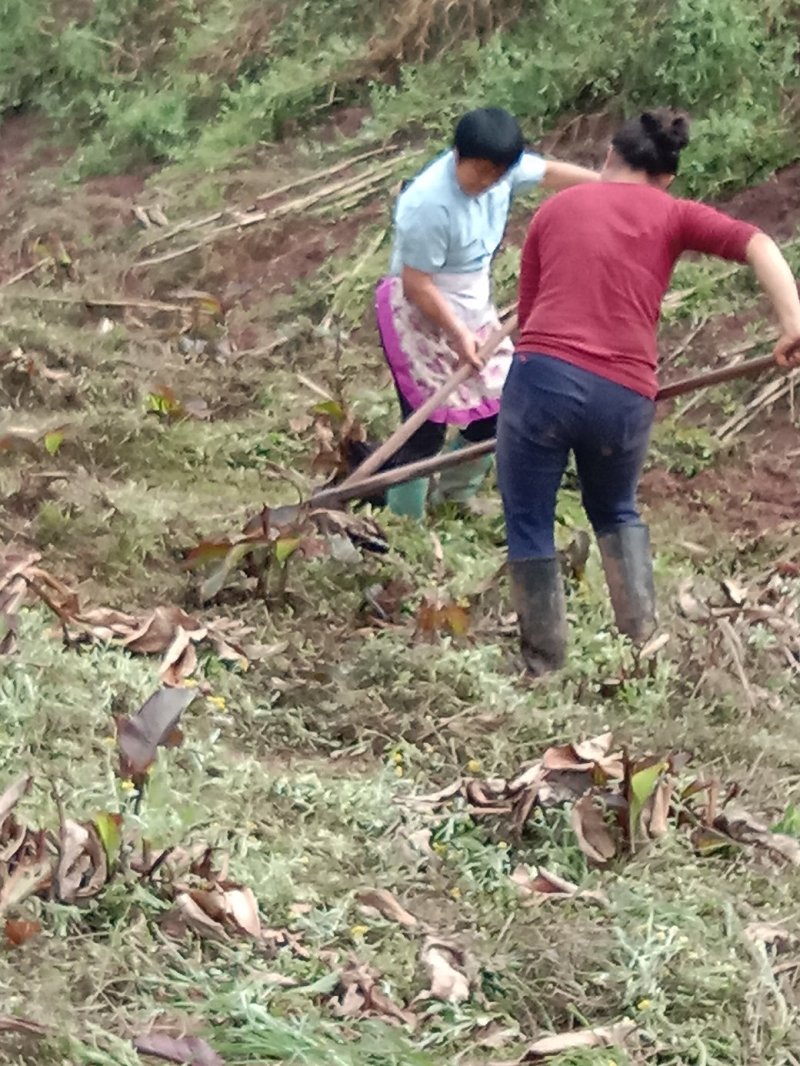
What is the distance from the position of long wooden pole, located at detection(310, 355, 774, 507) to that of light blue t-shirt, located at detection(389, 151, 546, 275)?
21.3 inches

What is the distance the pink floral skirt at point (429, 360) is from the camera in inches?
153

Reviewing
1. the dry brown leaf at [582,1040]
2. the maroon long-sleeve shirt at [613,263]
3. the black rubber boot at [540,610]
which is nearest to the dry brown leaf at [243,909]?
the dry brown leaf at [582,1040]

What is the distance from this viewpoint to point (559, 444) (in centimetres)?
314

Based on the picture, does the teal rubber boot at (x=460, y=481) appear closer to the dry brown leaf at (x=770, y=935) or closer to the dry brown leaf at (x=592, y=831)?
the dry brown leaf at (x=592, y=831)

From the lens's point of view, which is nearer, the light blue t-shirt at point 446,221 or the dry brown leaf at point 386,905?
the dry brown leaf at point 386,905

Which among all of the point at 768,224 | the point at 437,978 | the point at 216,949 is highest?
the point at 216,949

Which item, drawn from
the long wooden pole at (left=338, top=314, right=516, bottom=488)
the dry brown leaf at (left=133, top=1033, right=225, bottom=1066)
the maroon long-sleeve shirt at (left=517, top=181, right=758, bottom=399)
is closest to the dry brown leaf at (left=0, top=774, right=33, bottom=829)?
the dry brown leaf at (left=133, top=1033, right=225, bottom=1066)

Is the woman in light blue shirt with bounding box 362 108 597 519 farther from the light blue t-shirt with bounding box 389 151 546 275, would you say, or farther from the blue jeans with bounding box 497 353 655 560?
the blue jeans with bounding box 497 353 655 560

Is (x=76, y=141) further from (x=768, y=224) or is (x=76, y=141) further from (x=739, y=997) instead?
(x=739, y=997)

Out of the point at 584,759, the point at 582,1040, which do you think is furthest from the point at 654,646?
the point at 582,1040

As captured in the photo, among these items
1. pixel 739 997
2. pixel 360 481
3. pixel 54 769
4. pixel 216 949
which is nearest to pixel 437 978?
pixel 216 949

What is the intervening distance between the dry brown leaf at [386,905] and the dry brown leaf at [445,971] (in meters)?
0.08

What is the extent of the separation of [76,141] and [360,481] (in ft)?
16.5

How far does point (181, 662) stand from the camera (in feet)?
10.3
